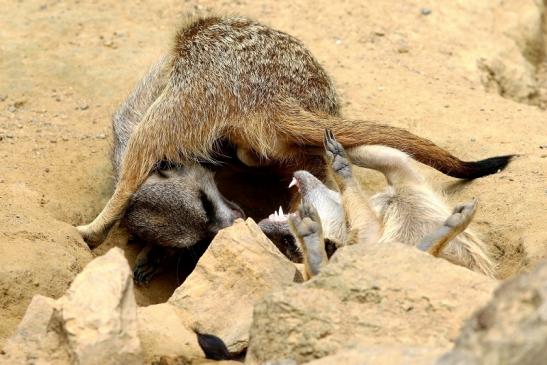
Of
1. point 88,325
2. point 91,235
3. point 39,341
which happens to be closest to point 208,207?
point 91,235

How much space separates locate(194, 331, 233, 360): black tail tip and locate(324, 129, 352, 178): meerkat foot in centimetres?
131

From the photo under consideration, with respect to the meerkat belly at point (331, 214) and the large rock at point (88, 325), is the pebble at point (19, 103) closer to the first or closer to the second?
Answer: the meerkat belly at point (331, 214)

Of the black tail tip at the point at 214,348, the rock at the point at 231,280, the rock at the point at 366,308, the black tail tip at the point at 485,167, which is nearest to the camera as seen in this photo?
the rock at the point at 366,308

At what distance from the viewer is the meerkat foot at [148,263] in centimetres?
509

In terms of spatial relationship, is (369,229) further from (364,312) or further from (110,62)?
(110,62)

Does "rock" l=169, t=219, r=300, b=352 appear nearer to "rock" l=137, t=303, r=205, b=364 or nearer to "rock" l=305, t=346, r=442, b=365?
"rock" l=137, t=303, r=205, b=364

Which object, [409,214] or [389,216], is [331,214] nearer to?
[389,216]

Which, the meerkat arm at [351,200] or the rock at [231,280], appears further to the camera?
the meerkat arm at [351,200]

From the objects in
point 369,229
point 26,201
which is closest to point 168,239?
point 26,201

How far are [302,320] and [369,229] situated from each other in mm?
1416

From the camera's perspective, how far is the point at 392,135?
15.3ft

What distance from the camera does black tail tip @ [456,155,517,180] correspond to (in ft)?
15.8

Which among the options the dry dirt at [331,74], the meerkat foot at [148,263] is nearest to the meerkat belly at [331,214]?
the dry dirt at [331,74]

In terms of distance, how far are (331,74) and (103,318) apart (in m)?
3.60
